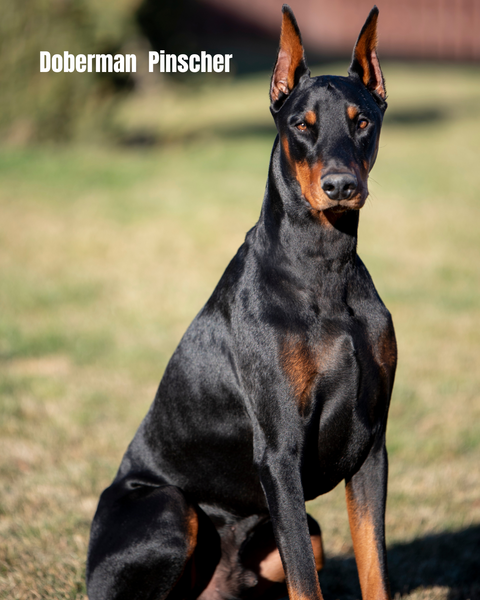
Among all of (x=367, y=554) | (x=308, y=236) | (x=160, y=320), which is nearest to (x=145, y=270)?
(x=160, y=320)

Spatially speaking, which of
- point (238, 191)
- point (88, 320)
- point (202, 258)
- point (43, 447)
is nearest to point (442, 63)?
point (238, 191)

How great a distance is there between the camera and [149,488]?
279 centimetres

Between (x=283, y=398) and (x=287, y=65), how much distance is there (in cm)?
131

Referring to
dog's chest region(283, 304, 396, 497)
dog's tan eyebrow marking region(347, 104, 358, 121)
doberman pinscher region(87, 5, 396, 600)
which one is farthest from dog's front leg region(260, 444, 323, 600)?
dog's tan eyebrow marking region(347, 104, 358, 121)

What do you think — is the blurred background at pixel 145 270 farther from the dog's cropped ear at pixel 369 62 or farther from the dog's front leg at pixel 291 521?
the dog's cropped ear at pixel 369 62

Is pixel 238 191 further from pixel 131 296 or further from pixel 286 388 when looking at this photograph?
pixel 286 388

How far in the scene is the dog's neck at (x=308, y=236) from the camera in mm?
2570

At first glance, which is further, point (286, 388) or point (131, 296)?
point (131, 296)

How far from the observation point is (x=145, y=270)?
891 centimetres

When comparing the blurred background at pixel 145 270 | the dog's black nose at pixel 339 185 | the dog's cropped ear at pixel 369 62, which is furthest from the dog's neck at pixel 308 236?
the blurred background at pixel 145 270

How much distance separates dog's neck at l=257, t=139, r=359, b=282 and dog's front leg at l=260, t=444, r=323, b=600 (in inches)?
27.4

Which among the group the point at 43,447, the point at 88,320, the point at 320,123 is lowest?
the point at 43,447

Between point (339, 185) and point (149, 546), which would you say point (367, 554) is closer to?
point (149, 546)

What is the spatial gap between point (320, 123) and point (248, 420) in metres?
1.14
